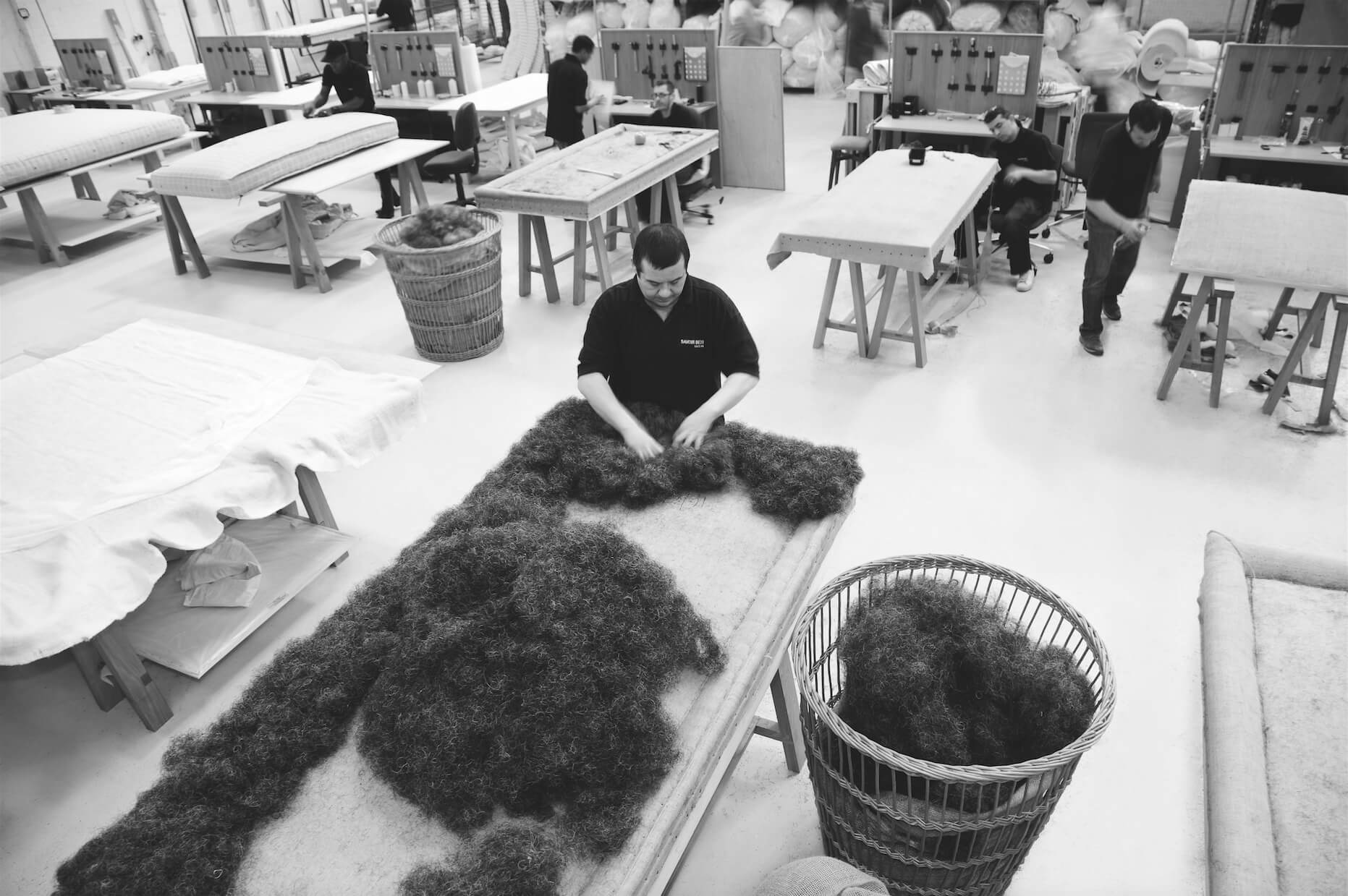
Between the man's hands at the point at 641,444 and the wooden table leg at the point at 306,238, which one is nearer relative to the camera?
the man's hands at the point at 641,444

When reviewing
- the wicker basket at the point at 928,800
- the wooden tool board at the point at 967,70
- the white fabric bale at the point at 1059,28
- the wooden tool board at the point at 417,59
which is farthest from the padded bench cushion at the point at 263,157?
the white fabric bale at the point at 1059,28

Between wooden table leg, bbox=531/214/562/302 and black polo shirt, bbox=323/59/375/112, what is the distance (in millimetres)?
2694

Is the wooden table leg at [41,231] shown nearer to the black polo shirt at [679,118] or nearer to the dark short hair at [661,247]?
the black polo shirt at [679,118]

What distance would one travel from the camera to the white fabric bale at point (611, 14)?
10.8 metres

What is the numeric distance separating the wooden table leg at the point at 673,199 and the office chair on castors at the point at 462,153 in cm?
158

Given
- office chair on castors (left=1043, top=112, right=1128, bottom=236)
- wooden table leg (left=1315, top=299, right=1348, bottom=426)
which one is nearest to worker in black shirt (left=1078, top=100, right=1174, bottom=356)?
wooden table leg (left=1315, top=299, right=1348, bottom=426)

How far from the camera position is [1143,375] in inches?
169

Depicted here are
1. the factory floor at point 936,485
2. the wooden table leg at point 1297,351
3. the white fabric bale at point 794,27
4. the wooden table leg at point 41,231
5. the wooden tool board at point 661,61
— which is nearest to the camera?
the factory floor at point 936,485

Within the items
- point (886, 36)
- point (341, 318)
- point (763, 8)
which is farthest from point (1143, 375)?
point (763, 8)

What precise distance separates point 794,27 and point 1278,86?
250 inches

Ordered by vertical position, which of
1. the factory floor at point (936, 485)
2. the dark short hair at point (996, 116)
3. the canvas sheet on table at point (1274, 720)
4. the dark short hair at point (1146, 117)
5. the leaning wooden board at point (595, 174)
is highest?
the dark short hair at point (1146, 117)

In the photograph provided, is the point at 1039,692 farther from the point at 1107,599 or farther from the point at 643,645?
the point at 1107,599

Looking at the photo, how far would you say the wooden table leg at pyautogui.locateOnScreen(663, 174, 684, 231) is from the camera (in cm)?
609

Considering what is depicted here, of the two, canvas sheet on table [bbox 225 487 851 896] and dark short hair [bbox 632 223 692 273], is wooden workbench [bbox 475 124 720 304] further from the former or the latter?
canvas sheet on table [bbox 225 487 851 896]
